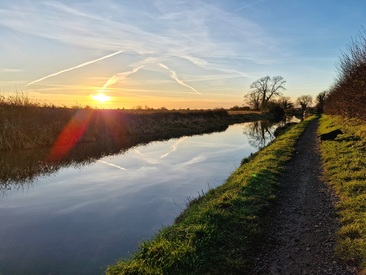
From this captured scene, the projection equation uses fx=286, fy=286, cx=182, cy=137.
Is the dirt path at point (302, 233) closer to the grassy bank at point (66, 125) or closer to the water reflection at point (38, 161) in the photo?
the water reflection at point (38, 161)

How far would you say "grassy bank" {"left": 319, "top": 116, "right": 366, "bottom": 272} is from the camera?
17.0ft

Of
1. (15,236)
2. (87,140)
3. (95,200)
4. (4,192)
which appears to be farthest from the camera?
(87,140)

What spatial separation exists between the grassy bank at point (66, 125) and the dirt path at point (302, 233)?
19.1m

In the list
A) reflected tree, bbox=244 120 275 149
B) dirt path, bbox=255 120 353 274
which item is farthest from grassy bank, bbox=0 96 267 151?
dirt path, bbox=255 120 353 274

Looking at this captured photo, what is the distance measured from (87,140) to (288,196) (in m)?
22.1

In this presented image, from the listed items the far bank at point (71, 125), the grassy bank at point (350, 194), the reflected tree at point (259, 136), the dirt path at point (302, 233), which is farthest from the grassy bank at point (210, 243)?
the far bank at point (71, 125)

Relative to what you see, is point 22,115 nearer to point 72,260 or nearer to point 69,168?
Answer: point 69,168

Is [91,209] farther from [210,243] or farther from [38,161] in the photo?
[38,161]

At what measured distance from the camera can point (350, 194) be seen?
26.0ft

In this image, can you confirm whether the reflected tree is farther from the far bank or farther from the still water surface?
the still water surface

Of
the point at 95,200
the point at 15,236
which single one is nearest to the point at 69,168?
the point at 95,200

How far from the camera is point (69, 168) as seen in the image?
1650cm

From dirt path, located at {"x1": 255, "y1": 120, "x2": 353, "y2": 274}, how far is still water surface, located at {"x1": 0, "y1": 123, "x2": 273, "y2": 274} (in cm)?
328

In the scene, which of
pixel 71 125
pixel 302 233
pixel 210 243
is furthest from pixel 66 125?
pixel 302 233
